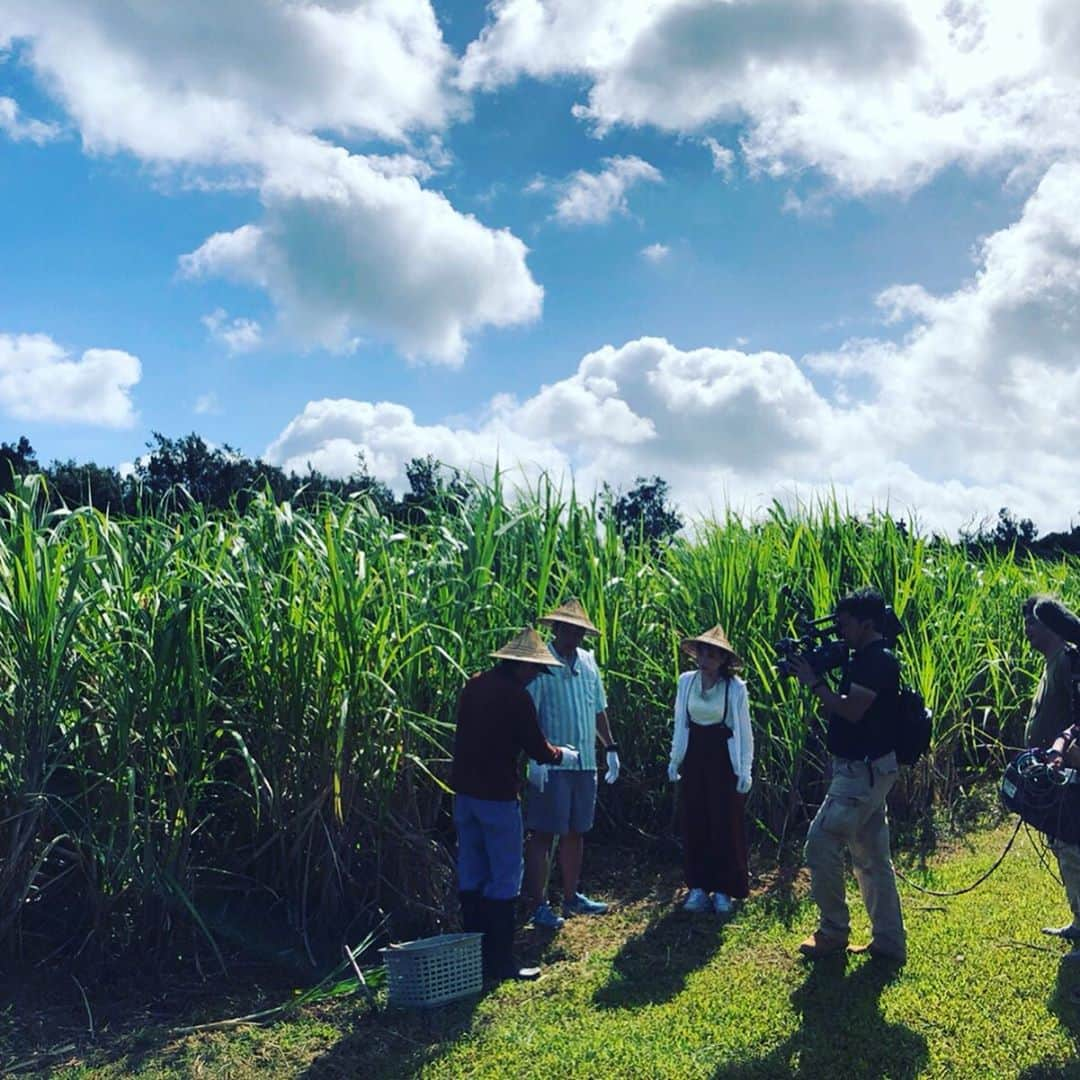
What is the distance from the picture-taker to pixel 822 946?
5258 millimetres

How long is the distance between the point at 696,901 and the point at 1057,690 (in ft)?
8.02

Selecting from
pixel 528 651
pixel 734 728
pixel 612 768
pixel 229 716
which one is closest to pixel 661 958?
pixel 612 768

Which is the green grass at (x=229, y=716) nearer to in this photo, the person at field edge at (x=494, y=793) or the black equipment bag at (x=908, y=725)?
the person at field edge at (x=494, y=793)

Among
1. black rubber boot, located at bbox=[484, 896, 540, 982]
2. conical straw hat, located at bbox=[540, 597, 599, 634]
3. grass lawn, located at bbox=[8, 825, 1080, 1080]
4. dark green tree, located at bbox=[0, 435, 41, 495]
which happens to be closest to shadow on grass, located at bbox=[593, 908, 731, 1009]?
grass lawn, located at bbox=[8, 825, 1080, 1080]

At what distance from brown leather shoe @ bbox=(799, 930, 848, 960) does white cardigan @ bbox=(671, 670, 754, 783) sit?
3.99 ft

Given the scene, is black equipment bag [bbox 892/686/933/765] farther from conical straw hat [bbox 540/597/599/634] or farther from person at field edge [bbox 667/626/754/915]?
conical straw hat [bbox 540/597/599/634]

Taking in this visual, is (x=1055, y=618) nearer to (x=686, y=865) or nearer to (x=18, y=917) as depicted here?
(x=686, y=865)

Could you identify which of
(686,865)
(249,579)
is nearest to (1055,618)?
(686,865)

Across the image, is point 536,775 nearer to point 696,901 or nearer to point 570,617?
point 570,617

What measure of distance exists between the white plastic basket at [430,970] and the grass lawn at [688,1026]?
2.8 inches

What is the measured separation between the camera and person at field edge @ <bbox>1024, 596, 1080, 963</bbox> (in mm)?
4906

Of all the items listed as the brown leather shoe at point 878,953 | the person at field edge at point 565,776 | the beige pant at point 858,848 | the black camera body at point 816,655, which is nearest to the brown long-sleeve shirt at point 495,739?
the person at field edge at point 565,776

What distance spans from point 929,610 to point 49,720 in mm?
6915

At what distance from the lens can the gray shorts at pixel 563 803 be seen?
20.1 ft
